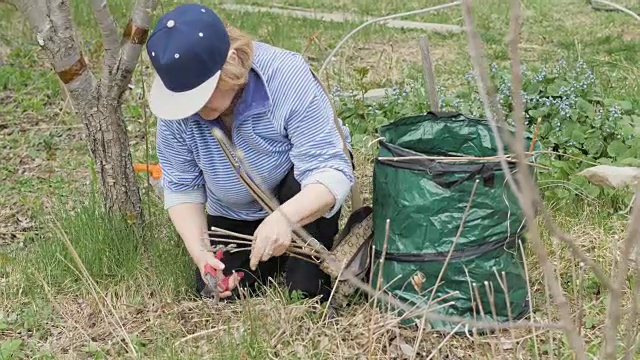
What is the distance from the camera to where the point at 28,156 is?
459cm

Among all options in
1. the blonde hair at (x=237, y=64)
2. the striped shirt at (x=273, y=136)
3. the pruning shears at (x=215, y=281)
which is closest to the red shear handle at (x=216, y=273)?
the pruning shears at (x=215, y=281)

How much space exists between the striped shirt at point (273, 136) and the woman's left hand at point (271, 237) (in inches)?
8.0

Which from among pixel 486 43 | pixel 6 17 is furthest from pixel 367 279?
pixel 6 17

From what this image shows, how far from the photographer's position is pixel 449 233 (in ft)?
8.14

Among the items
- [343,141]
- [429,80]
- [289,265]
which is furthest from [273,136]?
→ [429,80]

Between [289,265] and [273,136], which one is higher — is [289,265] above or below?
below

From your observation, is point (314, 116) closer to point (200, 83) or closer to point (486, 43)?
point (200, 83)

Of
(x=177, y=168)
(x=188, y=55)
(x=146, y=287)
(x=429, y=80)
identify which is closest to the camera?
(x=188, y=55)

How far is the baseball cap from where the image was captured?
2311 mm

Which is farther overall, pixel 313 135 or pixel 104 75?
pixel 104 75

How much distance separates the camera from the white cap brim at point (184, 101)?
234 cm

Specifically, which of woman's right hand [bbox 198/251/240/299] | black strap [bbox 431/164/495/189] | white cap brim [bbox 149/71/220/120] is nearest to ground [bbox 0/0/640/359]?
woman's right hand [bbox 198/251/240/299]

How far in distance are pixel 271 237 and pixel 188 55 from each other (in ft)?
1.79

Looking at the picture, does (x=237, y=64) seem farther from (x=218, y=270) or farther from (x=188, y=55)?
(x=218, y=270)
